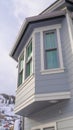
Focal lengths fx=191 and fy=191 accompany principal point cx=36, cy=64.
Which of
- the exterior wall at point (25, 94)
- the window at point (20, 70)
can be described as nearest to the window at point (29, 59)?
the exterior wall at point (25, 94)

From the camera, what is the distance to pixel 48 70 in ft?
21.2

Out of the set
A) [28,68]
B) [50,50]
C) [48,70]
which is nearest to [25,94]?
[28,68]

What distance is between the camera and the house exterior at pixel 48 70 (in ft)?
20.0

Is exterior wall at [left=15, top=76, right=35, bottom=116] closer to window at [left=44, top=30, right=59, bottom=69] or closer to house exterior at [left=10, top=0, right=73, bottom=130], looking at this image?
house exterior at [left=10, top=0, right=73, bottom=130]

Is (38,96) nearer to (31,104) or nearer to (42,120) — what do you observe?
(31,104)

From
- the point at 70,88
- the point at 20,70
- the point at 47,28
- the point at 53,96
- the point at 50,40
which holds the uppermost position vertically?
the point at 47,28

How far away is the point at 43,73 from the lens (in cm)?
651

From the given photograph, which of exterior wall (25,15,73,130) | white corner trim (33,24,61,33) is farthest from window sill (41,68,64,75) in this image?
white corner trim (33,24,61,33)

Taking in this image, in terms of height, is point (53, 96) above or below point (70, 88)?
below

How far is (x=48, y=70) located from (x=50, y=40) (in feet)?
4.35

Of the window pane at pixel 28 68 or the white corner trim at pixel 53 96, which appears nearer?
the white corner trim at pixel 53 96

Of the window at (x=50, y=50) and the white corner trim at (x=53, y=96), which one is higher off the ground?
the window at (x=50, y=50)

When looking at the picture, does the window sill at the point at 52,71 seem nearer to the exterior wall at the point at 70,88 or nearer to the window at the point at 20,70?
the exterior wall at the point at 70,88

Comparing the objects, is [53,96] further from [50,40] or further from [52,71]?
[50,40]
